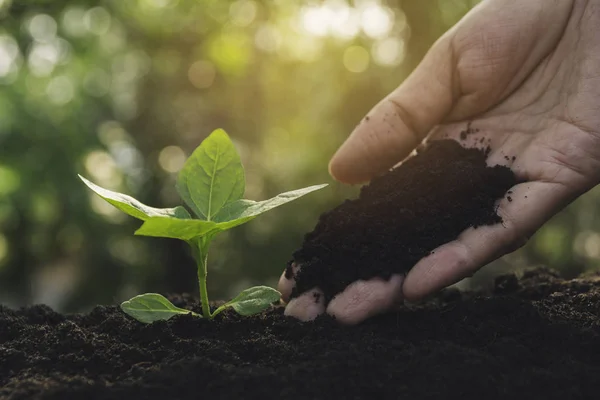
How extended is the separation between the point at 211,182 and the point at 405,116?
95 cm

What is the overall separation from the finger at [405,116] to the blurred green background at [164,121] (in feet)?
10.4

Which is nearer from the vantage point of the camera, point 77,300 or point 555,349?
point 555,349

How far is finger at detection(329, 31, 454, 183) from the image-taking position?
220 centimetres

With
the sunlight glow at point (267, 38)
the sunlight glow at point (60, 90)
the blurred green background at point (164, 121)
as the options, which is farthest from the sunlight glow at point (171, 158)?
the sunlight glow at point (267, 38)

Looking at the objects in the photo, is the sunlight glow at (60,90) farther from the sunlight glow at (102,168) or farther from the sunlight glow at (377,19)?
the sunlight glow at (377,19)

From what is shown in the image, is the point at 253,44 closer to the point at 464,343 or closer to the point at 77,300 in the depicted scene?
the point at 77,300

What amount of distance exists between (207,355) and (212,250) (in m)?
4.71

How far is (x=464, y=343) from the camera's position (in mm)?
1361

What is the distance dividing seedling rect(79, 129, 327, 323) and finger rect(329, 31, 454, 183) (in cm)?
76

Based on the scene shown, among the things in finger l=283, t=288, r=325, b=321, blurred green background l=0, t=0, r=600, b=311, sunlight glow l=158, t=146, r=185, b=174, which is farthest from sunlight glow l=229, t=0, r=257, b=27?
A: finger l=283, t=288, r=325, b=321

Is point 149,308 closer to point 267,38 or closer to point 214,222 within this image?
point 214,222

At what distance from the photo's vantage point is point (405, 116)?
2217mm

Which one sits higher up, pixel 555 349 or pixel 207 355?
pixel 207 355

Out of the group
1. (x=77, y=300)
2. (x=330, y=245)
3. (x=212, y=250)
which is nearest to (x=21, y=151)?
(x=77, y=300)
